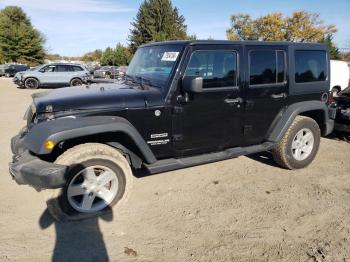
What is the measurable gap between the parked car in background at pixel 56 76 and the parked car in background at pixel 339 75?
518 inches

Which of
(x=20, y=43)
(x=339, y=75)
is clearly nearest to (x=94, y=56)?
(x=20, y=43)

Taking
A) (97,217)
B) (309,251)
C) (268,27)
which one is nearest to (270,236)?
(309,251)

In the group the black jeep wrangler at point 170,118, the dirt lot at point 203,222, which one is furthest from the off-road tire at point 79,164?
the dirt lot at point 203,222

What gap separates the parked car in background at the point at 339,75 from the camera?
13828 millimetres

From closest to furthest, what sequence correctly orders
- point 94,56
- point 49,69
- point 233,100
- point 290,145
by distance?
point 233,100 < point 290,145 < point 49,69 < point 94,56

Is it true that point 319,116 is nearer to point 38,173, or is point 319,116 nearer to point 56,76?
point 38,173

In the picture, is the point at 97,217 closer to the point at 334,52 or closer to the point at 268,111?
the point at 268,111

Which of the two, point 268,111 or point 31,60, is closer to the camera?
point 268,111

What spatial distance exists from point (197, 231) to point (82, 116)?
176 cm

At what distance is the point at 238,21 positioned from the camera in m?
54.4

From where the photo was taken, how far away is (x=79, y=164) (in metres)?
3.59

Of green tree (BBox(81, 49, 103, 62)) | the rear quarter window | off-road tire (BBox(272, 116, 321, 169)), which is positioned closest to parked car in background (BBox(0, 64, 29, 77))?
the rear quarter window

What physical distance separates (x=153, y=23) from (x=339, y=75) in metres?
39.4

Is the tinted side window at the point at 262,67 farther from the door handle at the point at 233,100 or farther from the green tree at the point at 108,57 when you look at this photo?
the green tree at the point at 108,57
